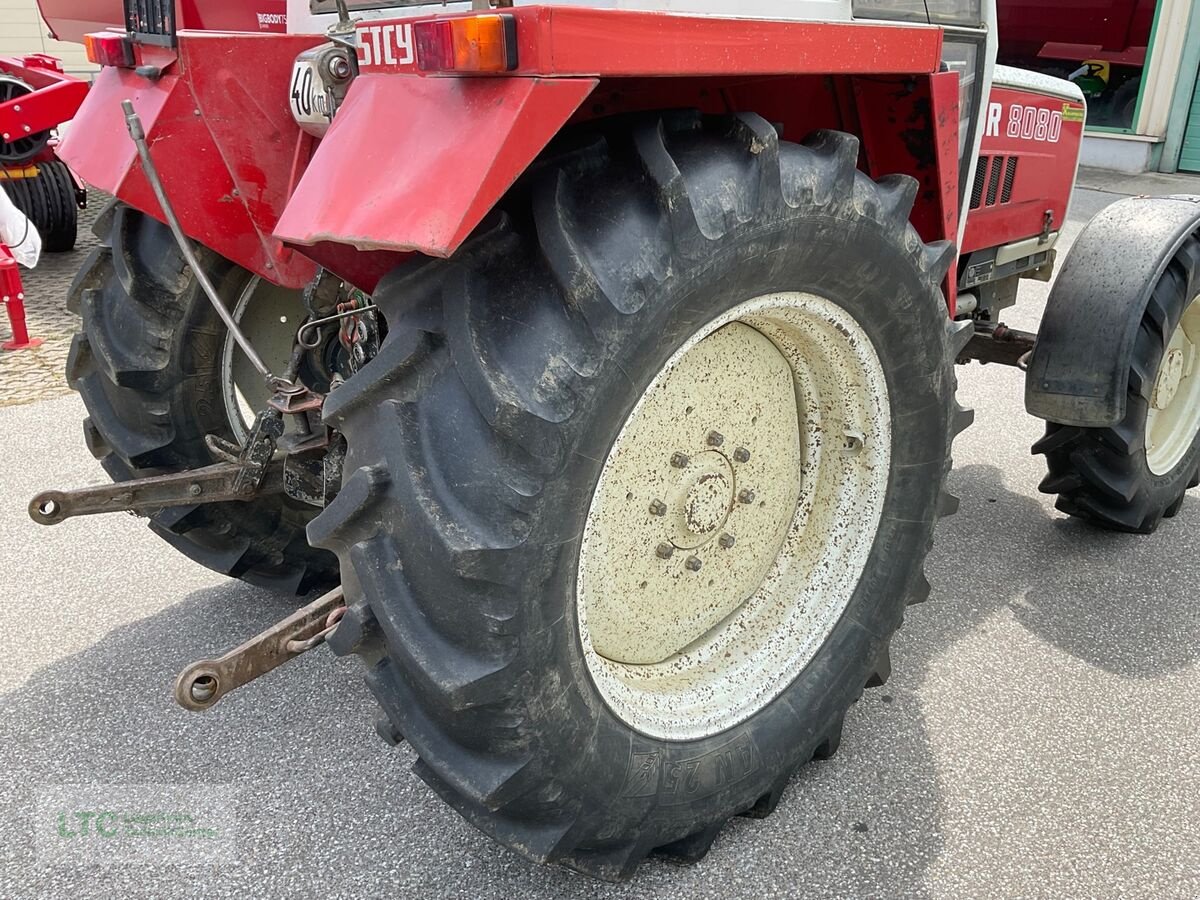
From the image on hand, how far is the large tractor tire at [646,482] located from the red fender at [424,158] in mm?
151

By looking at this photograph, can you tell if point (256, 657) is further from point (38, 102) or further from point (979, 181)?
point (38, 102)

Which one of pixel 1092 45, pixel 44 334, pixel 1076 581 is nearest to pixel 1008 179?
pixel 1076 581

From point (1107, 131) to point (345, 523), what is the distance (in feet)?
35.7

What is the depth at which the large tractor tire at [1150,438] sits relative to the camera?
2.79 metres

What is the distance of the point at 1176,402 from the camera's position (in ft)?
10.8

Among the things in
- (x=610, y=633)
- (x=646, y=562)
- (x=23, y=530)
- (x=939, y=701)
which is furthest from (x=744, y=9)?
(x=23, y=530)

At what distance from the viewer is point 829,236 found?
5.39 ft

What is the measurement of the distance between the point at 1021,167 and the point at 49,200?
20.1 ft

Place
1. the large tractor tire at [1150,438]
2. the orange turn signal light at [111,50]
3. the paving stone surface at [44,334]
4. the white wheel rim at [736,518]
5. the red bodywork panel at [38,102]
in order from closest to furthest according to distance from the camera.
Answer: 1. the white wheel rim at [736,518]
2. the orange turn signal light at [111,50]
3. the large tractor tire at [1150,438]
4. the paving stone surface at [44,334]
5. the red bodywork panel at [38,102]

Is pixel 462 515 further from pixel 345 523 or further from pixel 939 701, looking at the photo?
pixel 939 701

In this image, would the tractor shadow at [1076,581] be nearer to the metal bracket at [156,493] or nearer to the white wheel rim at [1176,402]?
the white wheel rim at [1176,402]

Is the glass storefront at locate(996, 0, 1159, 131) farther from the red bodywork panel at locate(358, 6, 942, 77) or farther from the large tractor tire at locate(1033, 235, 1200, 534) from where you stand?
the red bodywork panel at locate(358, 6, 942, 77)

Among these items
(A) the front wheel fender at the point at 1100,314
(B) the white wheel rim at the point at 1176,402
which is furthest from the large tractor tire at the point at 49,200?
(B) the white wheel rim at the point at 1176,402

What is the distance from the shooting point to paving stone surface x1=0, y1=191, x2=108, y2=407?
4.52m
